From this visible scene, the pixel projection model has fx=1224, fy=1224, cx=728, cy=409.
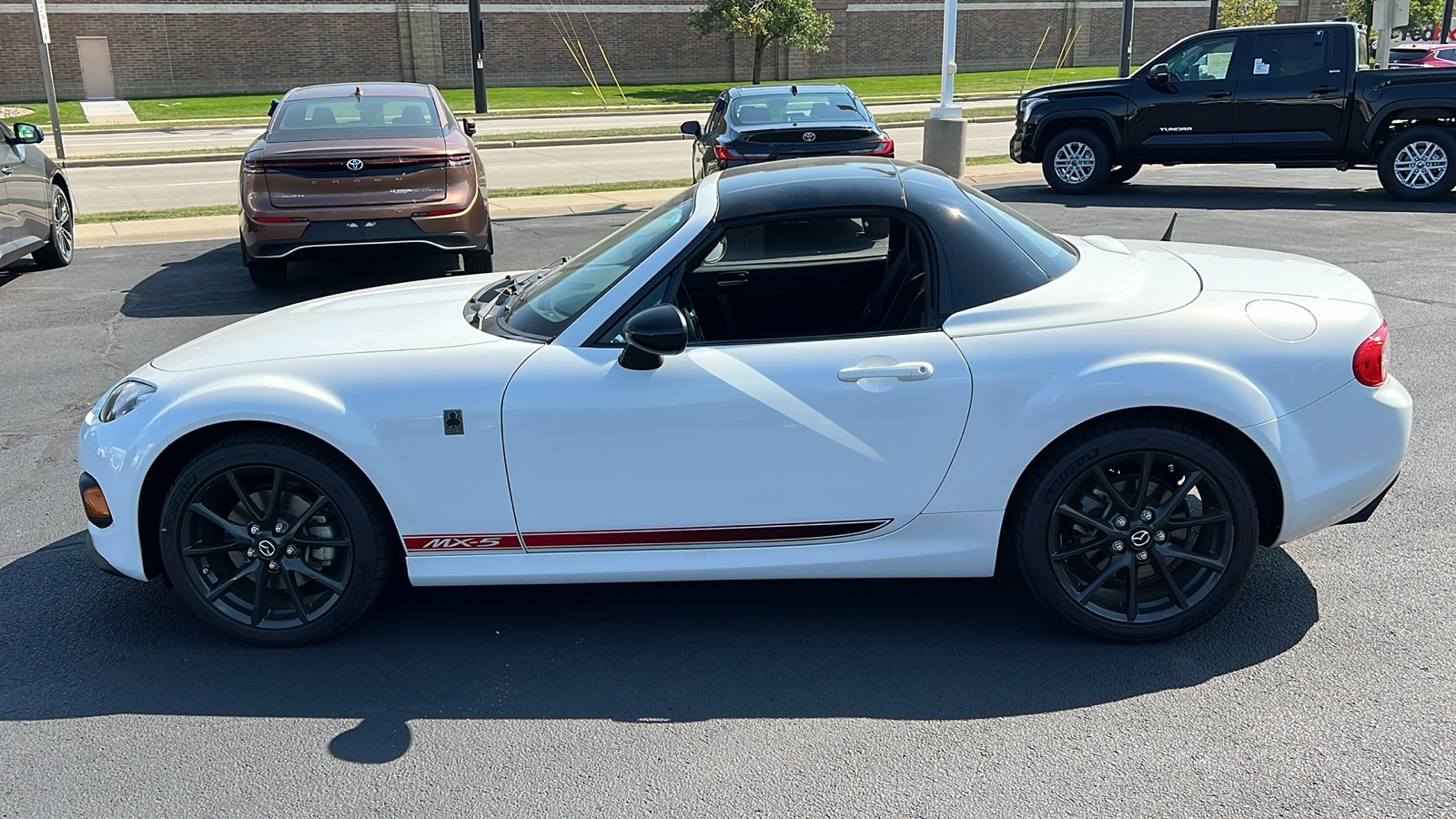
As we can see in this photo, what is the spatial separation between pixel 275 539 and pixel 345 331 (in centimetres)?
78

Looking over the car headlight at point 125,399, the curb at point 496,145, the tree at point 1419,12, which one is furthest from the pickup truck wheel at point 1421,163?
the tree at point 1419,12

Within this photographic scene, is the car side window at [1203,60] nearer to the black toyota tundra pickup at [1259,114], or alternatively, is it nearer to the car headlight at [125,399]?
the black toyota tundra pickup at [1259,114]

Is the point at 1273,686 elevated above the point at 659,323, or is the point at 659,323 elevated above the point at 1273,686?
the point at 659,323

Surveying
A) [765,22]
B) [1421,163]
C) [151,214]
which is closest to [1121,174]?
[1421,163]

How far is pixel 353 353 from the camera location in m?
3.99

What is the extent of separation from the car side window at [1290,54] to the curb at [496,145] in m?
A: 8.56

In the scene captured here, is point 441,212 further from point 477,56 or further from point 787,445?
point 477,56

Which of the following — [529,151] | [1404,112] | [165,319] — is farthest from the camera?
[529,151]

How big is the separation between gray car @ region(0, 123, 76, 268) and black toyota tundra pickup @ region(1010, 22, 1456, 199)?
1070 centimetres

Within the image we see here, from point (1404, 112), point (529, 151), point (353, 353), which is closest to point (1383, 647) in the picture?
point (353, 353)

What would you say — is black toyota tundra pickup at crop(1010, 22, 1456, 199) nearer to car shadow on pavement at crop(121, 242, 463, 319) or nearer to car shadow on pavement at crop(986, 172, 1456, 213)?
car shadow on pavement at crop(986, 172, 1456, 213)

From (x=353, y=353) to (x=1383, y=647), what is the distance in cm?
338

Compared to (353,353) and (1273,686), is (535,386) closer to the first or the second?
(353,353)

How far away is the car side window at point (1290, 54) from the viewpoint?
1393 centimetres
